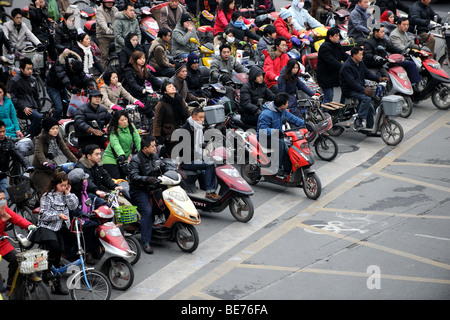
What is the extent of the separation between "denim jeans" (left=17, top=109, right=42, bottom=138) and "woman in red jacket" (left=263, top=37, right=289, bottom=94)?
17.7ft

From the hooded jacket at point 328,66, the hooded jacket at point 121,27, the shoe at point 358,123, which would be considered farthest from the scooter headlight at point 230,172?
the hooded jacket at point 121,27

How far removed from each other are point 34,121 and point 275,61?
19.2 feet

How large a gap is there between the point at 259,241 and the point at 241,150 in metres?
2.80

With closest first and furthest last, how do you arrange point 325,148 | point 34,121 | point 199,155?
1. point 199,155
2. point 34,121
3. point 325,148

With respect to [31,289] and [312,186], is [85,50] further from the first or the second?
[31,289]

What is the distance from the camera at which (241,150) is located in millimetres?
14602

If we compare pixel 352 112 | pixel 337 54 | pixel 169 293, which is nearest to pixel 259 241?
pixel 169 293

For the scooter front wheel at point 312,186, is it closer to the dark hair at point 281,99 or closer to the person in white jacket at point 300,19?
the dark hair at point 281,99

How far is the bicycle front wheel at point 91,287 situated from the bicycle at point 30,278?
458 millimetres

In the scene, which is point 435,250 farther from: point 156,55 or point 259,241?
point 156,55

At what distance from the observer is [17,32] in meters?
17.4

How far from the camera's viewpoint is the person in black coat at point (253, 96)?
15.4 meters

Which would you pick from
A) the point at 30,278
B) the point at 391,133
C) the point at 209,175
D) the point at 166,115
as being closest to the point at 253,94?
the point at 166,115

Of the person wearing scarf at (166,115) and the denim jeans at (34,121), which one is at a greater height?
the person wearing scarf at (166,115)
